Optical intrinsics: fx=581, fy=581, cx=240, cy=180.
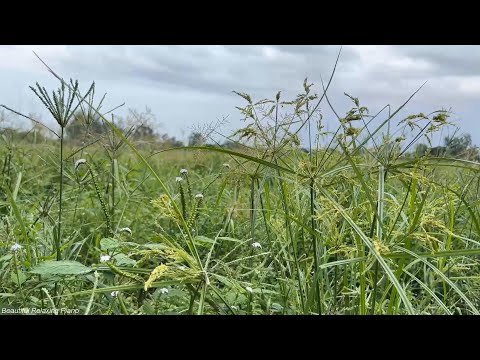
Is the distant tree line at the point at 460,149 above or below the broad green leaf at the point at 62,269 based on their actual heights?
above

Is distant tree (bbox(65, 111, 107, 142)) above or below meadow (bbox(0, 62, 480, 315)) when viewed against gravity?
above

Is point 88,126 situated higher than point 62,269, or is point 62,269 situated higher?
point 88,126

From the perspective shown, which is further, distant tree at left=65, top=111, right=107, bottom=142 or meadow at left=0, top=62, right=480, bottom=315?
distant tree at left=65, top=111, right=107, bottom=142

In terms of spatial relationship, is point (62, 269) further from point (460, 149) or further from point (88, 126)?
point (460, 149)

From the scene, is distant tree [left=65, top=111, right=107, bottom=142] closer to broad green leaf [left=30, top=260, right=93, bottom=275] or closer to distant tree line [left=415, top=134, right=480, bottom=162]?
broad green leaf [left=30, top=260, right=93, bottom=275]

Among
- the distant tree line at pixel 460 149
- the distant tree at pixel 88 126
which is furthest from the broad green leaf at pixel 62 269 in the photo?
the distant tree line at pixel 460 149

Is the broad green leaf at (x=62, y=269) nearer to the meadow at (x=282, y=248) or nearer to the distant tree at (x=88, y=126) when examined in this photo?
the meadow at (x=282, y=248)

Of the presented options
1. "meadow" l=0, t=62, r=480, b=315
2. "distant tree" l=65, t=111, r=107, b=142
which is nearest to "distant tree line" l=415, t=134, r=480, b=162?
"meadow" l=0, t=62, r=480, b=315

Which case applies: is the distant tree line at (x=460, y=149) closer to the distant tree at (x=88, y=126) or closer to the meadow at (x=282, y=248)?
the meadow at (x=282, y=248)

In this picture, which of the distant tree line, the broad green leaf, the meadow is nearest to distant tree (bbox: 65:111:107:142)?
the meadow

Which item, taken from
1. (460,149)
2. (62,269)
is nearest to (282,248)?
(62,269)

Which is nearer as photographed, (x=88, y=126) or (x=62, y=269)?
(x=62, y=269)

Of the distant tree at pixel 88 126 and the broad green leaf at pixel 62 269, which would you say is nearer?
the broad green leaf at pixel 62 269
